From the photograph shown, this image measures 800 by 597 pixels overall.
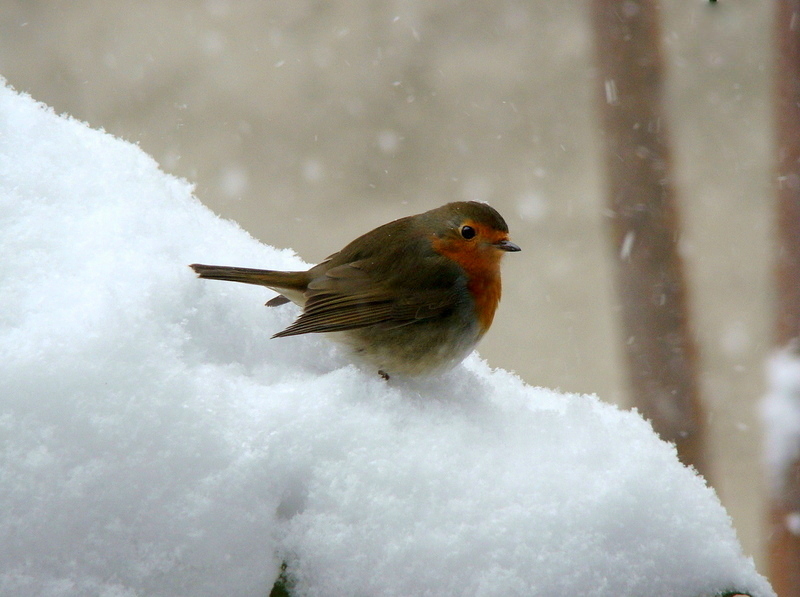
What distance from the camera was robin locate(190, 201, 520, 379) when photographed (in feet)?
4.64

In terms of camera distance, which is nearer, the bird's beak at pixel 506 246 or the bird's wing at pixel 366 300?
the bird's wing at pixel 366 300

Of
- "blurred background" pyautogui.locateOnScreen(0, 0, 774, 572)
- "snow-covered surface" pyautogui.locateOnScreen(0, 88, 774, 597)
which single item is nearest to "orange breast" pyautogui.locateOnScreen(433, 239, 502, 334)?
"snow-covered surface" pyautogui.locateOnScreen(0, 88, 774, 597)

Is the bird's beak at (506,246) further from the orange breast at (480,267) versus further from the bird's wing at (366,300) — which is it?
the bird's wing at (366,300)

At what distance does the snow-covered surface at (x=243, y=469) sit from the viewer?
80 cm

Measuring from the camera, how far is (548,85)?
6.27 metres

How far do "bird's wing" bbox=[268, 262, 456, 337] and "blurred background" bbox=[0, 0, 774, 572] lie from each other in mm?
4093

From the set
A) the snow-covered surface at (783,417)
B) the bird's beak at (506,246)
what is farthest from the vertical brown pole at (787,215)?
the bird's beak at (506,246)

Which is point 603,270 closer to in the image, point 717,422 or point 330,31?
point 717,422


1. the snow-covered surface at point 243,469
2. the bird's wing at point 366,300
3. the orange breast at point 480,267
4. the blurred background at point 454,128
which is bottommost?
the snow-covered surface at point 243,469

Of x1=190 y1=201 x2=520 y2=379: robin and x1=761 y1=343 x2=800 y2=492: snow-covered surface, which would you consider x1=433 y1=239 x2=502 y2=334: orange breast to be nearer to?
x1=190 y1=201 x2=520 y2=379: robin

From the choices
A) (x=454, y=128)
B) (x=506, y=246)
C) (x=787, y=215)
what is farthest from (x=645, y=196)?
(x=454, y=128)

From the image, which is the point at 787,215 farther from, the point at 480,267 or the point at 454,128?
the point at 454,128

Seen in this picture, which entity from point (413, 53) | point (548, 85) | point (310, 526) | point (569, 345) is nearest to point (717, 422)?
point (569, 345)

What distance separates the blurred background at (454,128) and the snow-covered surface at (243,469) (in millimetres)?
4594
